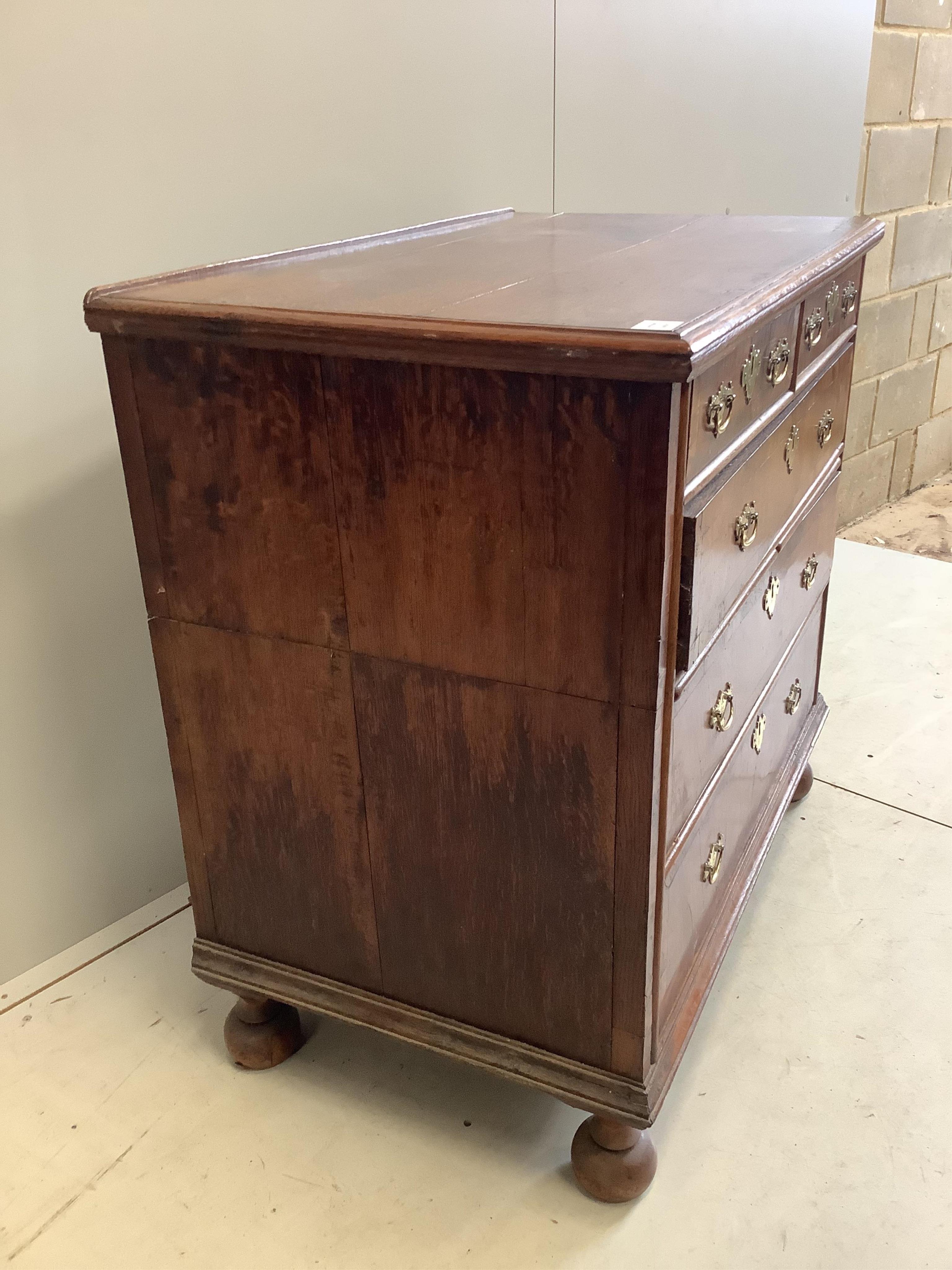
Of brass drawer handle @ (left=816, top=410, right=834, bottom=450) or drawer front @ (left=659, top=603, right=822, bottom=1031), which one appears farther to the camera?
brass drawer handle @ (left=816, top=410, right=834, bottom=450)

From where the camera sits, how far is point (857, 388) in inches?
139

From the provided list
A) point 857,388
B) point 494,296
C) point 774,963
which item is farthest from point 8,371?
point 857,388

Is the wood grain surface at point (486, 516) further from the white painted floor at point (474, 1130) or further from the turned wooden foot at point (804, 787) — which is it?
the turned wooden foot at point (804, 787)

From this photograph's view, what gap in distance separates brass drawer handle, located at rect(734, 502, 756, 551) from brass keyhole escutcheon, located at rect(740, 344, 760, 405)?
0.12 meters

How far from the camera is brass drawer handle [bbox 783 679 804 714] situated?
172 centimetres

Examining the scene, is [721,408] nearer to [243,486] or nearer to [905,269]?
[243,486]

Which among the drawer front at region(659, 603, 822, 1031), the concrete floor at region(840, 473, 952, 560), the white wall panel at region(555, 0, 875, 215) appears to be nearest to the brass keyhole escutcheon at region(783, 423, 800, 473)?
the drawer front at region(659, 603, 822, 1031)

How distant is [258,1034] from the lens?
1.43 meters

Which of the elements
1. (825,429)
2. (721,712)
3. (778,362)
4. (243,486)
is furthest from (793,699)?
(243,486)

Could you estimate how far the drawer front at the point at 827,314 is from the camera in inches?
53.4

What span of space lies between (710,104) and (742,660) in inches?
59.8

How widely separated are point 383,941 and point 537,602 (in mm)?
505

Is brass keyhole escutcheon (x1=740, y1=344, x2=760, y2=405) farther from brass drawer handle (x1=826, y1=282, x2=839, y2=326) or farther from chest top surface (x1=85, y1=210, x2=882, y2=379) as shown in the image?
brass drawer handle (x1=826, y1=282, x2=839, y2=326)

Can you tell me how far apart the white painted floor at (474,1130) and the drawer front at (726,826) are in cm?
21
